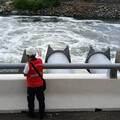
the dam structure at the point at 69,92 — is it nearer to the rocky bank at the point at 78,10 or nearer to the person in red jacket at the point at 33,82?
the person in red jacket at the point at 33,82

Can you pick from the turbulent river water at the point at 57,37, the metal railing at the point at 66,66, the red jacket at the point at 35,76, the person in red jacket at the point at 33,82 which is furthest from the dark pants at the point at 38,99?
the turbulent river water at the point at 57,37

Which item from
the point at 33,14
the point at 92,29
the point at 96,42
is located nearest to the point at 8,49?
the point at 96,42

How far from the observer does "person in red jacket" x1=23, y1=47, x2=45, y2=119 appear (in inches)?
121

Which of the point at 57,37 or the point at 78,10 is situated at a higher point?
the point at 78,10

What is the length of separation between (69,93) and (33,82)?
0.77m

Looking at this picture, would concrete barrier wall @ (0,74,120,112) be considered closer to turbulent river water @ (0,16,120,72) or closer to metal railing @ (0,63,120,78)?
metal railing @ (0,63,120,78)

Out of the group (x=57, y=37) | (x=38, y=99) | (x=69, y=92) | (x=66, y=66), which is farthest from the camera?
(x=57, y=37)

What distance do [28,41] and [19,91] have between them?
13.2m

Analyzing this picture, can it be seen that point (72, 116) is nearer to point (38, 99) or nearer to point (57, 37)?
point (38, 99)

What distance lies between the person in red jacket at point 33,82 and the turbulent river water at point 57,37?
8363 millimetres

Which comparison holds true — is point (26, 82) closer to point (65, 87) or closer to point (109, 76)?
point (65, 87)

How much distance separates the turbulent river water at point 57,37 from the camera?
13.6 meters

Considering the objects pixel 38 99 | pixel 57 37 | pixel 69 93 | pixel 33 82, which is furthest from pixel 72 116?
pixel 57 37

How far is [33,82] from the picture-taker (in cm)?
320
